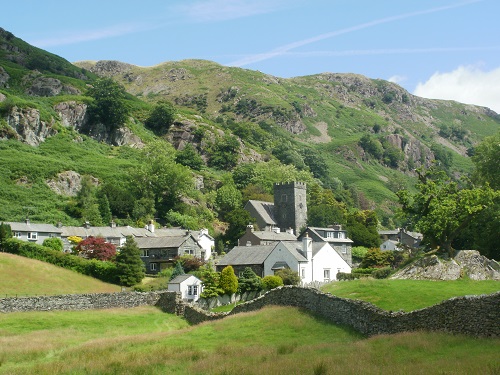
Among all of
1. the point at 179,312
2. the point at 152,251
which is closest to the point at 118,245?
the point at 152,251

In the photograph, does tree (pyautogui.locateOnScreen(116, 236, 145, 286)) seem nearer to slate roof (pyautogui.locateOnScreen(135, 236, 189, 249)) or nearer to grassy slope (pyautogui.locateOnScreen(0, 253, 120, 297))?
grassy slope (pyautogui.locateOnScreen(0, 253, 120, 297))

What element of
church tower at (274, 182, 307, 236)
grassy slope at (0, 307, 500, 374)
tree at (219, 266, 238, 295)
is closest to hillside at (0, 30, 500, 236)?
church tower at (274, 182, 307, 236)

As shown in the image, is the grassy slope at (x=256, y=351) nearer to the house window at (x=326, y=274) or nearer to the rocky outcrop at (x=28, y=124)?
the house window at (x=326, y=274)

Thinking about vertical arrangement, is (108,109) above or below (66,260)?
above

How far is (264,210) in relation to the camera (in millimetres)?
124438

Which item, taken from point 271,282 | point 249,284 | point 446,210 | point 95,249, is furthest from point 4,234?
point 446,210

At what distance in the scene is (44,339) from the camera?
37188 mm

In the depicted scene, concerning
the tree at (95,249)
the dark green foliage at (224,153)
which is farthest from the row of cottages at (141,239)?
the dark green foliage at (224,153)

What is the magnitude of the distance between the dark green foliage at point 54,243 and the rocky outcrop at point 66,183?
27050 mm

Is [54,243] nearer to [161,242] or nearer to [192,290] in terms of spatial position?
[161,242]

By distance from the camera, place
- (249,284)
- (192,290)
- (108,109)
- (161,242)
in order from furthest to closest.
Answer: (108,109) → (161,242) → (192,290) → (249,284)

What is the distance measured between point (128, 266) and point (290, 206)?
2234 inches

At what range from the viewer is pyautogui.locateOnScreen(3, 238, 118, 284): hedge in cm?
7281

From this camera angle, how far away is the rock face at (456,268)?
164 ft
